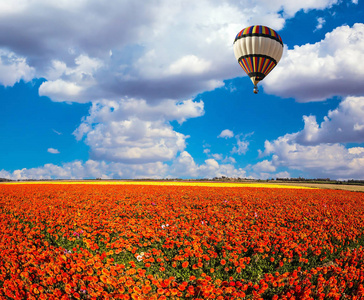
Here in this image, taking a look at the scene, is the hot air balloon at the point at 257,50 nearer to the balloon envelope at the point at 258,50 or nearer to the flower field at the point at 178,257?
the balloon envelope at the point at 258,50

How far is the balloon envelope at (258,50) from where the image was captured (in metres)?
31.0

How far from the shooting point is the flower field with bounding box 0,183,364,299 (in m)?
6.30

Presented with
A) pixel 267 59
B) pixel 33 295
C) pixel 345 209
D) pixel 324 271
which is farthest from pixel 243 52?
pixel 33 295

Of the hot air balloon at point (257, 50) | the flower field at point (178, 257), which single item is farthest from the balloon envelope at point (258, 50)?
the flower field at point (178, 257)

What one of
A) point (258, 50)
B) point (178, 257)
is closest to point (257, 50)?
point (258, 50)

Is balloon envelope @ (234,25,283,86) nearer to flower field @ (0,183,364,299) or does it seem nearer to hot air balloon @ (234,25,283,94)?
hot air balloon @ (234,25,283,94)

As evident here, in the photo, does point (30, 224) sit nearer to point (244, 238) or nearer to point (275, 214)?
point (244, 238)

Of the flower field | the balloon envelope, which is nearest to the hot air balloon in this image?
the balloon envelope

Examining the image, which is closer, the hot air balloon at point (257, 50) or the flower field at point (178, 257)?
the flower field at point (178, 257)

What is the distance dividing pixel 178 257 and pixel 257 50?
92.9ft

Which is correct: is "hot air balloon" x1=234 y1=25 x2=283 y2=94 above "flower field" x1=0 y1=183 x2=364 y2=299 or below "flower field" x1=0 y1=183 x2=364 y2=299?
above

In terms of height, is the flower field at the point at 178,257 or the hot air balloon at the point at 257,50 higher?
the hot air balloon at the point at 257,50

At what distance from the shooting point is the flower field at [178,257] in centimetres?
630

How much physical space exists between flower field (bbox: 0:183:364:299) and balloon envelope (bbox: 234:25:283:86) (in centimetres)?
2076
